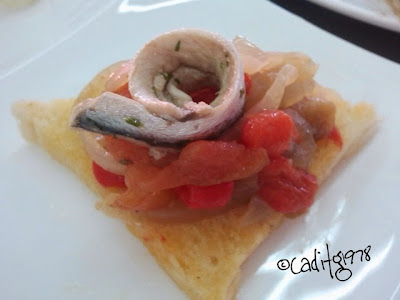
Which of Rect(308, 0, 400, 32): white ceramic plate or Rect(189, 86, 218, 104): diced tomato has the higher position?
Rect(308, 0, 400, 32): white ceramic plate

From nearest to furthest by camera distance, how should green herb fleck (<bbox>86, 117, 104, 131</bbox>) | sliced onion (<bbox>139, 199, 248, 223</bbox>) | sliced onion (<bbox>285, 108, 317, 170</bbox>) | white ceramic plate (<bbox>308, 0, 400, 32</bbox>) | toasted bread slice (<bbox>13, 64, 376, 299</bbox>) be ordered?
green herb fleck (<bbox>86, 117, 104, 131</bbox>), toasted bread slice (<bbox>13, 64, 376, 299</bbox>), sliced onion (<bbox>139, 199, 248, 223</bbox>), sliced onion (<bbox>285, 108, 317, 170</bbox>), white ceramic plate (<bbox>308, 0, 400, 32</bbox>)

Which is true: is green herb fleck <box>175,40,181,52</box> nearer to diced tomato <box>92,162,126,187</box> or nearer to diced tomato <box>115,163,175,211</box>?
diced tomato <box>115,163,175,211</box>

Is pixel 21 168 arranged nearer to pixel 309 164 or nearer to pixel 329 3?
pixel 309 164

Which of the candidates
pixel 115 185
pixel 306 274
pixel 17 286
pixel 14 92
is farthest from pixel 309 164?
pixel 14 92

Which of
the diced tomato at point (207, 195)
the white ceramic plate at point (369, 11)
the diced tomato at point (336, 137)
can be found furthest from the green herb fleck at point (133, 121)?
the white ceramic plate at point (369, 11)

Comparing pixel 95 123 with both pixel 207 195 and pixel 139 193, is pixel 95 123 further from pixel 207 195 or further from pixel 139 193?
pixel 207 195

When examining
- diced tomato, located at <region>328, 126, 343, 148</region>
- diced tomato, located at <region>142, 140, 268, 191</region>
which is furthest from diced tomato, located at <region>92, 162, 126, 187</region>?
diced tomato, located at <region>328, 126, 343, 148</region>

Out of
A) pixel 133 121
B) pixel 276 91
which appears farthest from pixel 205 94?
pixel 133 121
